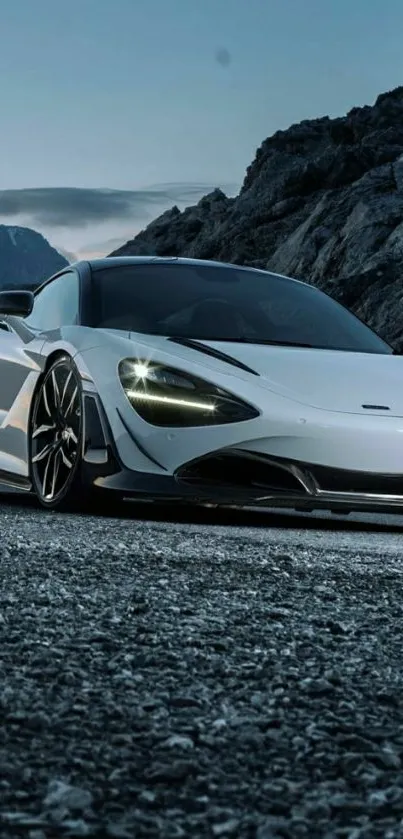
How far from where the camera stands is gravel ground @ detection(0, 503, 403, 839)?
1.49 metres

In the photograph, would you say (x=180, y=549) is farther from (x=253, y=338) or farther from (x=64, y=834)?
(x=64, y=834)

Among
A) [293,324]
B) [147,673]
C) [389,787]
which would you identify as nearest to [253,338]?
[293,324]

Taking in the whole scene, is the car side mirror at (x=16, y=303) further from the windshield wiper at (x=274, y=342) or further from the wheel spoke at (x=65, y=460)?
the windshield wiper at (x=274, y=342)

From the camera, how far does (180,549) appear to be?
4.06 metres

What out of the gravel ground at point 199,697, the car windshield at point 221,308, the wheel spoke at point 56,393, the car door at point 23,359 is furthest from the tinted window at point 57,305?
the gravel ground at point 199,697

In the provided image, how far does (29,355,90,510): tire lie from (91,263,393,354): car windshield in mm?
371

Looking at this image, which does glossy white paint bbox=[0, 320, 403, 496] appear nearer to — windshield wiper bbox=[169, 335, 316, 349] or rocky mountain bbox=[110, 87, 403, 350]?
windshield wiper bbox=[169, 335, 316, 349]

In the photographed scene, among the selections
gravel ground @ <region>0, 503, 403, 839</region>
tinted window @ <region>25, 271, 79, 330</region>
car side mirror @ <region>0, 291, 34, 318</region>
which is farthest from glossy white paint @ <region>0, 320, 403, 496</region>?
gravel ground @ <region>0, 503, 403, 839</region>

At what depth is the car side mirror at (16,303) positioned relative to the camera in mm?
6258

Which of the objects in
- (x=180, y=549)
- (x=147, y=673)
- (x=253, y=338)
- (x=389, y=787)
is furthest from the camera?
(x=253, y=338)

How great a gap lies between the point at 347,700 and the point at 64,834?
2.58ft

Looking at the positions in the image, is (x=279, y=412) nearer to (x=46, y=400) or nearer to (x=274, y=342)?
(x=274, y=342)

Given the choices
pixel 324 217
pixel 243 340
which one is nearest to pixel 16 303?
pixel 243 340

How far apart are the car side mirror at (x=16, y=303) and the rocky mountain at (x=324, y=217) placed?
26752 millimetres
